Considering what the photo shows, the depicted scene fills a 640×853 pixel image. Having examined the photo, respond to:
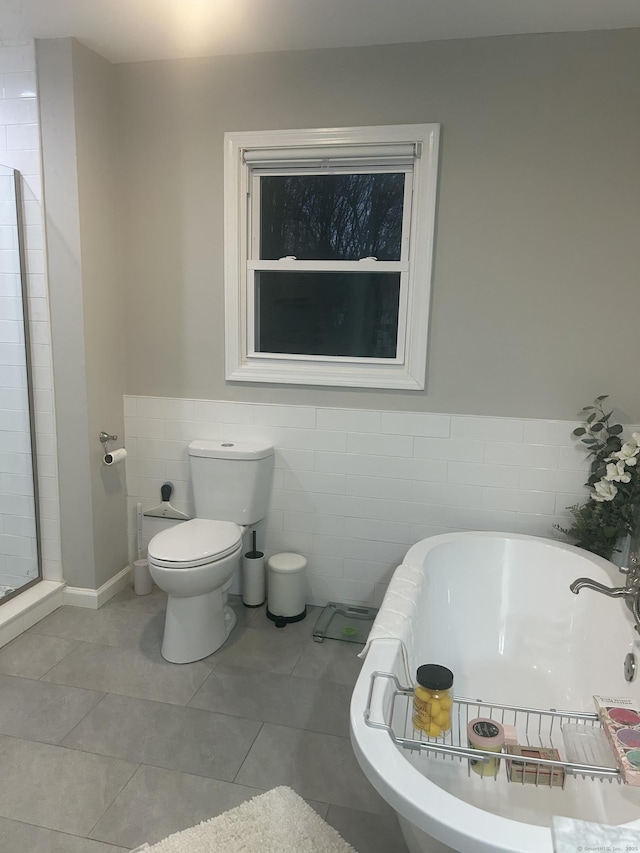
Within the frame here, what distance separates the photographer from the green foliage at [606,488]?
2449 mm

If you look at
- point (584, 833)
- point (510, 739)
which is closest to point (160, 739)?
point (510, 739)

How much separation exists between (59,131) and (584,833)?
2989 millimetres

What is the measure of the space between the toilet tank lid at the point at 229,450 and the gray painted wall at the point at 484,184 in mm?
285

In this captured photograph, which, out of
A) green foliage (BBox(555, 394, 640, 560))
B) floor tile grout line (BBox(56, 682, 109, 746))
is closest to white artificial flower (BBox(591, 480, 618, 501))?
green foliage (BBox(555, 394, 640, 560))

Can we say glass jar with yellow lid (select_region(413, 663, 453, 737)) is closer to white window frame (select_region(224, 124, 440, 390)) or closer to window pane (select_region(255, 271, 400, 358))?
white window frame (select_region(224, 124, 440, 390))

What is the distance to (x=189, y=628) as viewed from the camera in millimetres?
2529

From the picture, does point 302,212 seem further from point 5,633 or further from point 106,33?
point 5,633

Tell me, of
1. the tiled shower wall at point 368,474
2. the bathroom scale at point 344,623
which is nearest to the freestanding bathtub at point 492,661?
the tiled shower wall at point 368,474

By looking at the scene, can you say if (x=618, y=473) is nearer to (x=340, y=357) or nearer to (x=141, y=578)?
(x=340, y=357)

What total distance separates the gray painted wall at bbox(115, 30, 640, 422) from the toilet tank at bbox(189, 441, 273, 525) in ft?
1.17

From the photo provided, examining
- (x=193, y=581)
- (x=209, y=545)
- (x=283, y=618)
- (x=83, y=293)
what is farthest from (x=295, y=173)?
(x=283, y=618)

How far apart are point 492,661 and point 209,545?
121 cm

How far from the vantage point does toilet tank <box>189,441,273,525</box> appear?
2.82m

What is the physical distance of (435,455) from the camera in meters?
2.80
